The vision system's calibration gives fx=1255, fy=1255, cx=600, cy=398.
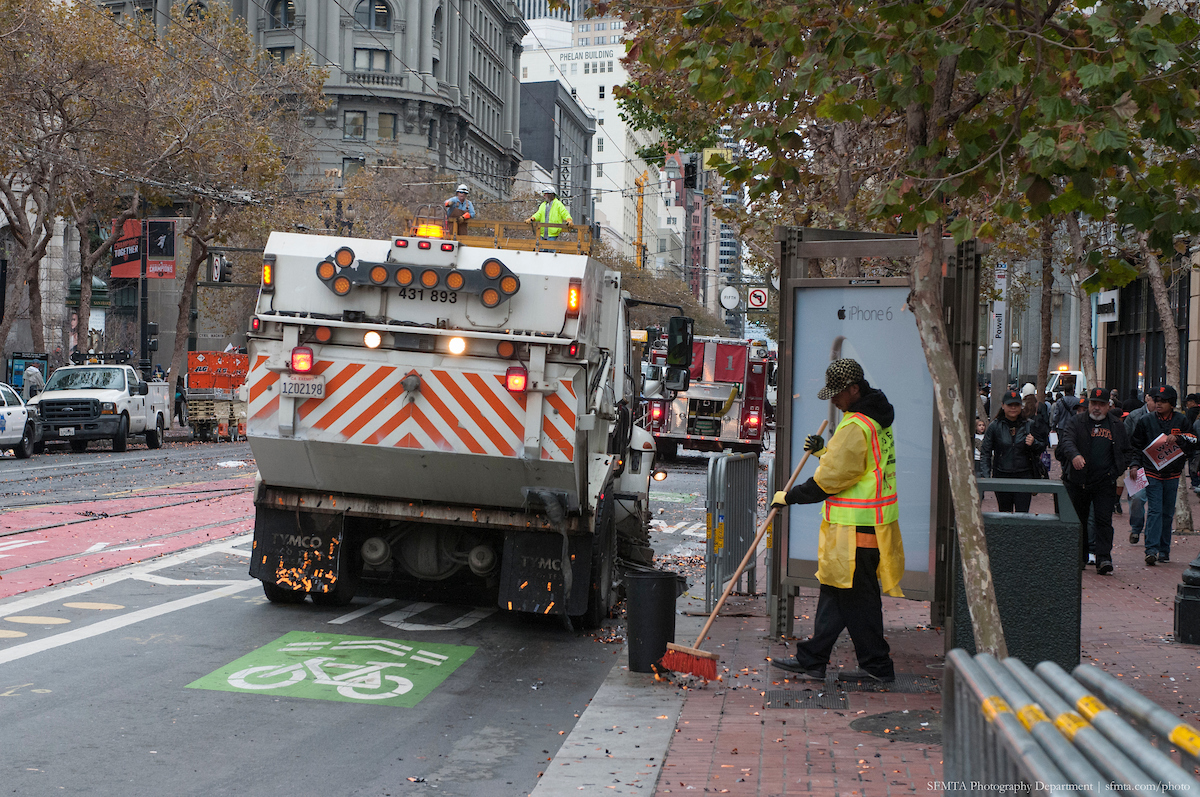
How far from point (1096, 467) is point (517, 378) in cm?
719

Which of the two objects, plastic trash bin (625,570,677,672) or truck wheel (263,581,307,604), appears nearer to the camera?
plastic trash bin (625,570,677,672)

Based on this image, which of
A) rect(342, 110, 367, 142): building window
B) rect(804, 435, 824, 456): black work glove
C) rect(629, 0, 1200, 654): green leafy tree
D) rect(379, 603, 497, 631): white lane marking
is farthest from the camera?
rect(342, 110, 367, 142): building window

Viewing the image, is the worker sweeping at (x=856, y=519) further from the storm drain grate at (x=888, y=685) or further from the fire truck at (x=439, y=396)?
the fire truck at (x=439, y=396)

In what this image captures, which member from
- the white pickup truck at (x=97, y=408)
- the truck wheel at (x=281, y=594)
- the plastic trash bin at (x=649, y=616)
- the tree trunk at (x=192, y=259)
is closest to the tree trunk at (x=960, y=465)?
the plastic trash bin at (x=649, y=616)

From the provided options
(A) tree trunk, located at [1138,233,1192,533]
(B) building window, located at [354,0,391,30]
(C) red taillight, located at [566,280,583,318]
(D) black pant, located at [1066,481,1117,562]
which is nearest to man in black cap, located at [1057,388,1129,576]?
(D) black pant, located at [1066,481,1117,562]

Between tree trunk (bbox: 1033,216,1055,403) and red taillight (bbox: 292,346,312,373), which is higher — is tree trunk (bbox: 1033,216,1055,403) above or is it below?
above

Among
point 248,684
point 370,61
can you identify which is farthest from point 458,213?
point 370,61

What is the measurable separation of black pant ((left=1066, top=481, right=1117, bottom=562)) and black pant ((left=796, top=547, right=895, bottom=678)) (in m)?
6.00

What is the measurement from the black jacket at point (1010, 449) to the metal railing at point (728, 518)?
333 cm

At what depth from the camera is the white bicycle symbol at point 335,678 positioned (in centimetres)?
707

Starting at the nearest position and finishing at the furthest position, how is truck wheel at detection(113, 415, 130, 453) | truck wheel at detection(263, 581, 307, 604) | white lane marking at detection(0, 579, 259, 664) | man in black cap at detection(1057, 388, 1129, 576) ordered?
white lane marking at detection(0, 579, 259, 664) < truck wheel at detection(263, 581, 307, 604) < man in black cap at detection(1057, 388, 1129, 576) < truck wheel at detection(113, 415, 130, 453)

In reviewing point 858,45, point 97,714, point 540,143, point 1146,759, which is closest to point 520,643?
point 97,714

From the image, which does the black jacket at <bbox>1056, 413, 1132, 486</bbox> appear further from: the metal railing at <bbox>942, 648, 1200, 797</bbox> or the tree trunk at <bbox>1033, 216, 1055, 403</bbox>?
the metal railing at <bbox>942, 648, 1200, 797</bbox>

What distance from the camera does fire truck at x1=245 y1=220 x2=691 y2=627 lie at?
813 cm
